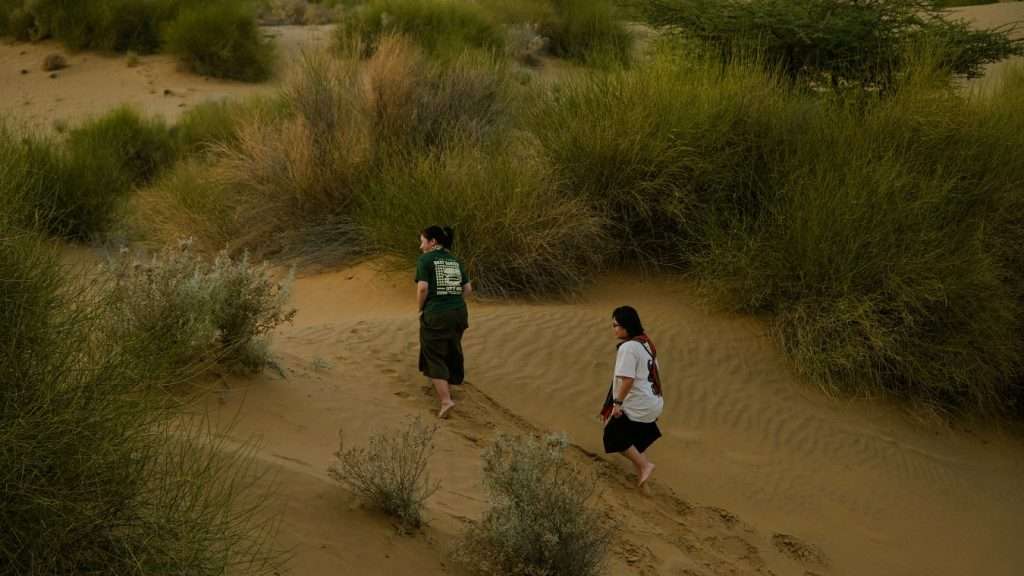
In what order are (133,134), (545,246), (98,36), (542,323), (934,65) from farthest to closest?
(98,36) < (133,134) < (934,65) < (545,246) < (542,323)

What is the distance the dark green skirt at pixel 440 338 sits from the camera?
8.55 metres

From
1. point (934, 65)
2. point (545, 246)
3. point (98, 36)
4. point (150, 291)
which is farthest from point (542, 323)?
point (98, 36)

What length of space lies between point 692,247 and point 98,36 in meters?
16.8

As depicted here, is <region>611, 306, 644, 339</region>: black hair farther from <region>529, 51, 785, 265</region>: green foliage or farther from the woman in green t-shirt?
<region>529, 51, 785, 265</region>: green foliage

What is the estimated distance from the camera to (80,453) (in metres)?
3.78

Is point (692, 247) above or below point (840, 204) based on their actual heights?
below

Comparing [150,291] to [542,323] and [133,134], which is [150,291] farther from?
[133,134]

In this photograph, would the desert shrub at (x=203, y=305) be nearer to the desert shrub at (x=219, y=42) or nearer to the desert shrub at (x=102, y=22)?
the desert shrub at (x=219, y=42)

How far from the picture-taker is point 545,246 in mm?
12180

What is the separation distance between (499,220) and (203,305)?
17.7ft

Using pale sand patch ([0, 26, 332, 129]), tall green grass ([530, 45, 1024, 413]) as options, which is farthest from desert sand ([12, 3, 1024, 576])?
pale sand patch ([0, 26, 332, 129])

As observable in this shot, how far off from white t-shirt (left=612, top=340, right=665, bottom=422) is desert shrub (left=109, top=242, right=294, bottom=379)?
8.25 feet

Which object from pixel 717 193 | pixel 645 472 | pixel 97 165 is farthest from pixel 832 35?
pixel 97 165

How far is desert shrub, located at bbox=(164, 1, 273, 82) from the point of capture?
23781 mm
